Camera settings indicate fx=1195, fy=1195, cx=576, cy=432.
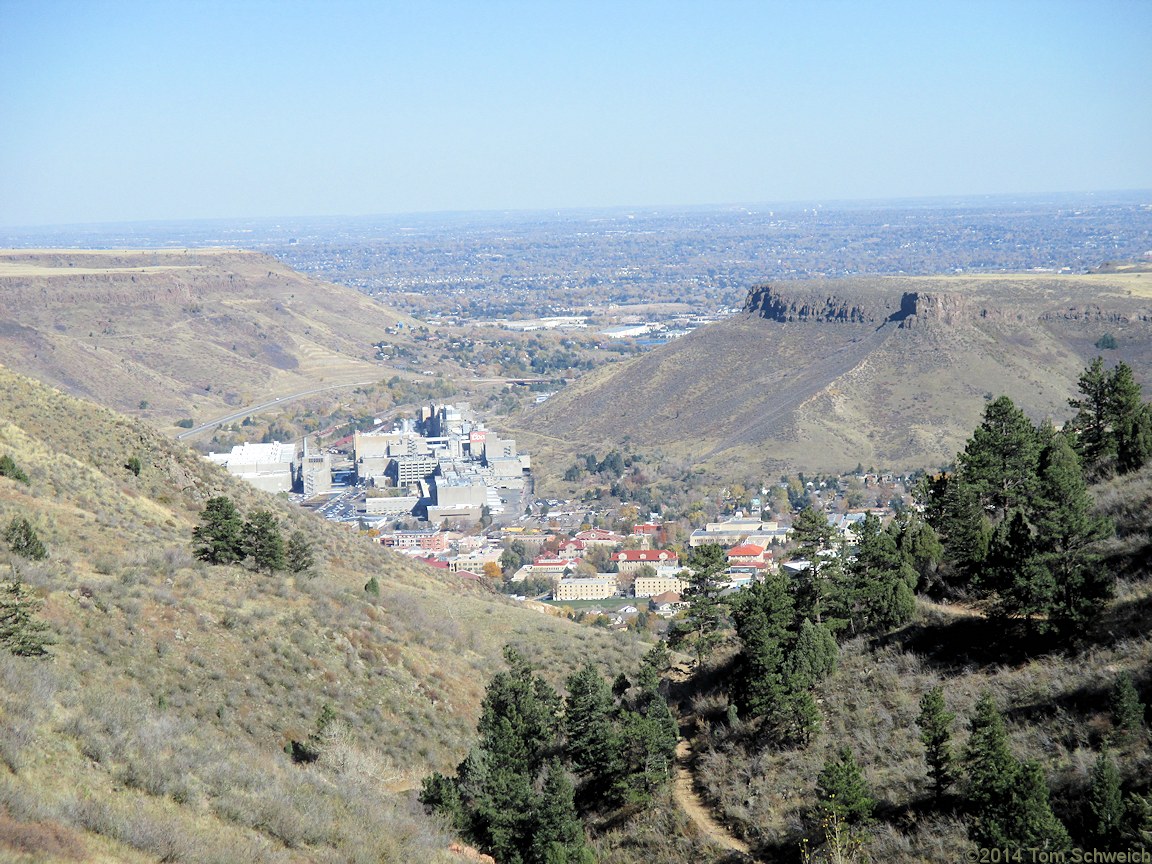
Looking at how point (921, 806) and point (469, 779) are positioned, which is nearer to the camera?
point (921, 806)

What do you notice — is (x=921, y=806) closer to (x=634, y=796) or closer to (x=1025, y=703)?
(x=1025, y=703)

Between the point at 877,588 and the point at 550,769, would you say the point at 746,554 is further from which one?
the point at 550,769

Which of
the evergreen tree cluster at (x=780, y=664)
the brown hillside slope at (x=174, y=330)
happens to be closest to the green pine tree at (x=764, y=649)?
the evergreen tree cluster at (x=780, y=664)

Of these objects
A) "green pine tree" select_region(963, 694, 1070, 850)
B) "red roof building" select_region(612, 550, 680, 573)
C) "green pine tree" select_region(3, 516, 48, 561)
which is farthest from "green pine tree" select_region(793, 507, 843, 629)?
"red roof building" select_region(612, 550, 680, 573)

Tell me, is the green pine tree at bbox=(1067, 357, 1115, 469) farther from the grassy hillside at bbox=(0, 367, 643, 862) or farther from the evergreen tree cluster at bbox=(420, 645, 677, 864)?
the grassy hillside at bbox=(0, 367, 643, 862)

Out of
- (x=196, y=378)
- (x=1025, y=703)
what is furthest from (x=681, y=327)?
(x=1025, y=703)

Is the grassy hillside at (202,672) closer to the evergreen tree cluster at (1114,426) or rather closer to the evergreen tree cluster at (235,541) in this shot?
the evergreen tree cluster at (235,541)

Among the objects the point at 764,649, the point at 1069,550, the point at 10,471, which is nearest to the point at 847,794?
the point at 764,649
